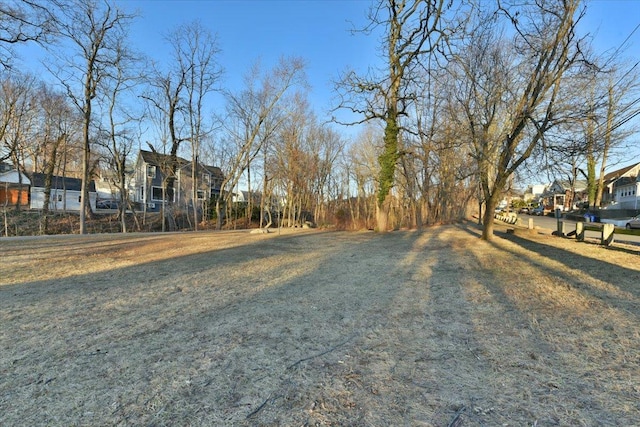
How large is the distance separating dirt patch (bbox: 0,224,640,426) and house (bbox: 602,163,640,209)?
43.9 m

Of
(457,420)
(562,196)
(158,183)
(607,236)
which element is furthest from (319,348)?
(562,196)

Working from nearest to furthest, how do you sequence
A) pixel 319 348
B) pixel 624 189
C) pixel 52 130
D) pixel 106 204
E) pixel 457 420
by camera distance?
pixel 457 420
pixel 319 348
pixel 52 130
pixel 106 204
pixel 624 189

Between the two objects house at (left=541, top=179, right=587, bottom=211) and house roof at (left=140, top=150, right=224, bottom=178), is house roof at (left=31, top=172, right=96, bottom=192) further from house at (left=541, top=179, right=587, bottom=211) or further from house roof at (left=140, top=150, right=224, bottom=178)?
house at (left=541, top=179, right=587, bottom=211)

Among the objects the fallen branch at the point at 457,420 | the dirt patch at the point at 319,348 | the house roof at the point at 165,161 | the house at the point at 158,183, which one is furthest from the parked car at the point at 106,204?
the fallen branch at the point at 457,420

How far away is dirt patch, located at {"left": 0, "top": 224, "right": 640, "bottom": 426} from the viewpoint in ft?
6.48

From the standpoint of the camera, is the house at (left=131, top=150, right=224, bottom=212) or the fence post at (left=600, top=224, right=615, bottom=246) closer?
the fence post at (left=600, top=224, right=615, bottom=246)

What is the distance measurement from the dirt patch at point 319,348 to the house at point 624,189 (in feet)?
144

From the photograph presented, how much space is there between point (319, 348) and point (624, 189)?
5401cm

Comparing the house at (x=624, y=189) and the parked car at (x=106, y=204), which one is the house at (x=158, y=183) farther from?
the house at (x=624, y=189)

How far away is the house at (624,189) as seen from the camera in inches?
1485

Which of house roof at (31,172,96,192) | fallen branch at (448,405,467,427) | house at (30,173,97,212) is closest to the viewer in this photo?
fallen branch at (448,405,467,427)

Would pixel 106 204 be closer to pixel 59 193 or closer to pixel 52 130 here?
pixel 59 193

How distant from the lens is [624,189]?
41.1 metres

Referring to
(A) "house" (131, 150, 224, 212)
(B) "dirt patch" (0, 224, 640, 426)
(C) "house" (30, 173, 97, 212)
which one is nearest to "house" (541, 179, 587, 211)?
(A) "house" (131, 150, 224, 212)
